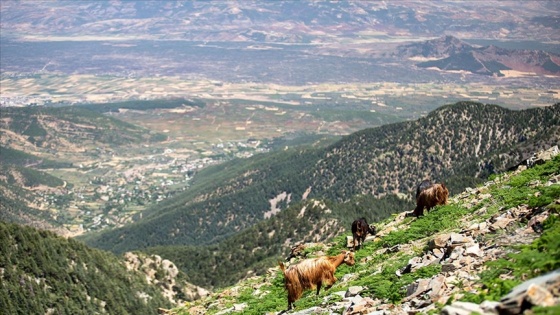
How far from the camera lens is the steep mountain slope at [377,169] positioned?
398 ft

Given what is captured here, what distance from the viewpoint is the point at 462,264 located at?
16.9 metres

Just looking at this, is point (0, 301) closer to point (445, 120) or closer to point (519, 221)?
point (519, 221)

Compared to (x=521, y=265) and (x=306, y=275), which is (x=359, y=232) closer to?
(x=306, y=275)

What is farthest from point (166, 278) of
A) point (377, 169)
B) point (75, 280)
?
point (377, 169)

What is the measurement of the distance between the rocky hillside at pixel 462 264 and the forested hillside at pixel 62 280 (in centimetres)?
4657

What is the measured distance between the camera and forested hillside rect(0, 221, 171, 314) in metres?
72.2

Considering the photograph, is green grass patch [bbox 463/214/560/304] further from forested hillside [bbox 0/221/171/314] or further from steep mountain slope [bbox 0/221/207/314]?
forested hillside [bbox 0/221/171/314]

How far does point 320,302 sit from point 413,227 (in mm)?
9657

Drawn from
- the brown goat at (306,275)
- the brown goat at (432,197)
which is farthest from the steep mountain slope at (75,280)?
the brown goat at (306,275)

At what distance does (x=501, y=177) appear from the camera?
33375 mm

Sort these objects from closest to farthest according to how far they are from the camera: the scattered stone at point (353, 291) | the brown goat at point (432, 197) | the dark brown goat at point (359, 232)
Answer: the scattered stone at point (353, 291)
the dark brown goat at point (359, 232)
the brown goat at point (432, 197)

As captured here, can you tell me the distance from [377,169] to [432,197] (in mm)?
123574

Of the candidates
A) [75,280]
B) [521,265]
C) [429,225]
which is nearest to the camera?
[521,265]

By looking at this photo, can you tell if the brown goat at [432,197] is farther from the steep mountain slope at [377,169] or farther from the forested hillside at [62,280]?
the steep mountain slope at [377,169]
